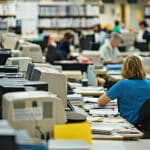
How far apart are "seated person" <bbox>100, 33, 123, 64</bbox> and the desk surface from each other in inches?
263

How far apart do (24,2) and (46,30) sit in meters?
1.89

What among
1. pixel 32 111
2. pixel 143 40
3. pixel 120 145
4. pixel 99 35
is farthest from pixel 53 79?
pixel 99 35

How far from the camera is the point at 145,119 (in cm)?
567

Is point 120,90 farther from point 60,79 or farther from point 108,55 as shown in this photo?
point 108,55

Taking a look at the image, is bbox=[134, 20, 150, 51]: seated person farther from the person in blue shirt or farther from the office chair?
the office chair

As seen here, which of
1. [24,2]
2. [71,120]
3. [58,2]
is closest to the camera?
[71,120]

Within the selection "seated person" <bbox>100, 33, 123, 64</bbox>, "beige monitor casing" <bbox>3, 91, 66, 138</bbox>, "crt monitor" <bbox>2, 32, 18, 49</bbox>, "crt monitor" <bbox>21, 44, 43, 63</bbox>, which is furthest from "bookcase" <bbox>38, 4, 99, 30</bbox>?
"beige monitor casing" <bbox>3, 91, 66, 138</bbox>

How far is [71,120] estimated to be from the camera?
164 inches

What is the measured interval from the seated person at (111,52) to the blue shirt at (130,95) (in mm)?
5190

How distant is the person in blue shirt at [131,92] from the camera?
5898 millimetres

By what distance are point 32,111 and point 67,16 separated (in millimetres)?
13968

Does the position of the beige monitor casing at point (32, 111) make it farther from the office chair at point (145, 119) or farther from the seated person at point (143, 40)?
the seated person at point (143, 40)

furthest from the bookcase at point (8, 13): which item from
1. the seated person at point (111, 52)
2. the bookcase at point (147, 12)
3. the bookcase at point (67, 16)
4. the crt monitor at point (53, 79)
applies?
the bookcase at point (147, 12)

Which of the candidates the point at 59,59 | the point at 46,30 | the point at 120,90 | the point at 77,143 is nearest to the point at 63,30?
the point at 46,30
